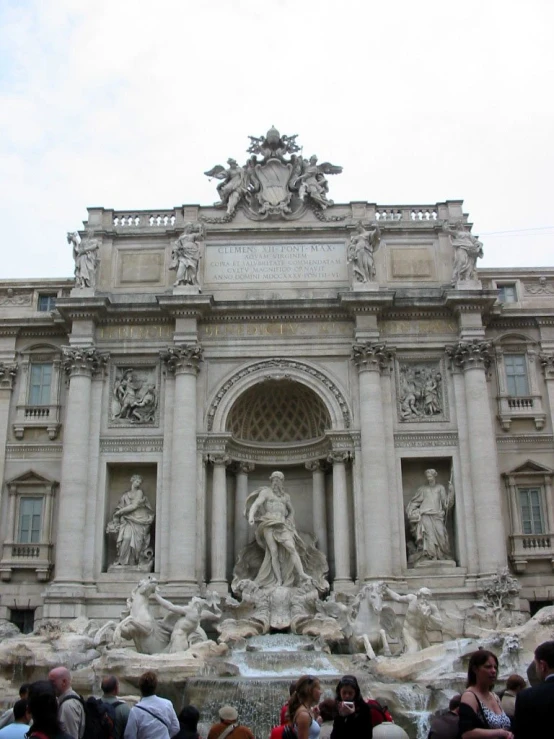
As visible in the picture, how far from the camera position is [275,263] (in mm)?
28906

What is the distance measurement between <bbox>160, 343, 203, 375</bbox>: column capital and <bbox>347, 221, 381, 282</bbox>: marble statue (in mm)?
5699

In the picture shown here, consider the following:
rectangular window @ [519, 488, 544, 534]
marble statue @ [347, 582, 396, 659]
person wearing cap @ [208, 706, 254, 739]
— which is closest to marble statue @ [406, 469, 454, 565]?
rectangular window @ [519, 488, 544, 534]

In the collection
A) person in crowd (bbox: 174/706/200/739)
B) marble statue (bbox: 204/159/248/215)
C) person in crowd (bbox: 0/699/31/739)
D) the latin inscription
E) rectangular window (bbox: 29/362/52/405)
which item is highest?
marble statue (bbox: 204/159/248/215)

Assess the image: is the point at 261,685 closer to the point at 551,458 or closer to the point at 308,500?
the point at 308,500

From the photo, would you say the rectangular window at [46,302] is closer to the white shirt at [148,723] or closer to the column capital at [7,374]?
the column capital at [7,374]

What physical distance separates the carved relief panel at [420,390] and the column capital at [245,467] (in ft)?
16.7

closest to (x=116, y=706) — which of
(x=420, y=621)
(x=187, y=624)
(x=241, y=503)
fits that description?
(x=187, y=624)

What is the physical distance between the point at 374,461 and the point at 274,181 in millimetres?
10522

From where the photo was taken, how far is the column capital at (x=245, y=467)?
91.8 feet

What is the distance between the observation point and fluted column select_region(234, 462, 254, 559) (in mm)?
27359

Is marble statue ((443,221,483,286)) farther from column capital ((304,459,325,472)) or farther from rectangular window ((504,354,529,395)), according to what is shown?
column capital ((304,459,325,472))

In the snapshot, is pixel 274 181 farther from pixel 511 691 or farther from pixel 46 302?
pixel 511 691

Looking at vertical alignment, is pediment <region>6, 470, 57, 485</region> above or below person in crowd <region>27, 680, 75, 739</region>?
above

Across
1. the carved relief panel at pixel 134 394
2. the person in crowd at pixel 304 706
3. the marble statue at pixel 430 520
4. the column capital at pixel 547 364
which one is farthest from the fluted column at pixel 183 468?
the person in crowd at pixel 304 706
